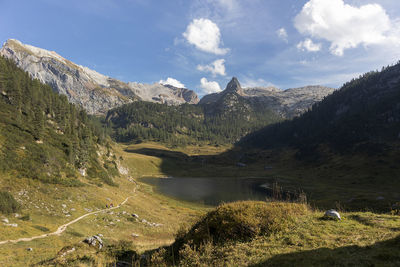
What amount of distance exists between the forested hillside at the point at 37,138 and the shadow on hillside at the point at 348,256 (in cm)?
5039

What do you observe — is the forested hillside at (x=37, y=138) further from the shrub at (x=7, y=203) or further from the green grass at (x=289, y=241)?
the green grass at (x=289, y=241)

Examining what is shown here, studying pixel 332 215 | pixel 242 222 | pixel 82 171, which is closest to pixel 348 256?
pixel 242 222

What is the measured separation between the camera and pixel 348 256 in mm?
7434

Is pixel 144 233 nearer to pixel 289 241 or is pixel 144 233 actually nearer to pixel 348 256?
pixel 289 241

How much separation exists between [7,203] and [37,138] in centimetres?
3746

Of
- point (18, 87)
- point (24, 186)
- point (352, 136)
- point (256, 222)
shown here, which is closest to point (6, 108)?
point (18, 87)

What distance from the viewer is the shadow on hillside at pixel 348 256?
6.97 meters

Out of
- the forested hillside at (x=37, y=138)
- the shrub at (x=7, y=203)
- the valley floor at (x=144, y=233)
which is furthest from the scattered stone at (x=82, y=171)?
the shrub at (x=7, y=203)

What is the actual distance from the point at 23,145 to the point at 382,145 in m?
208

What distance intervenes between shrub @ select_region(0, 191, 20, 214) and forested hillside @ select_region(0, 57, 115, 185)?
10.5m

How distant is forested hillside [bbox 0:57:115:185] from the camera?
44.0 m

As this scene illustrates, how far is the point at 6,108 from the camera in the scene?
66.2 meters

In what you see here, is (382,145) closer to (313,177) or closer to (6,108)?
(313,177)

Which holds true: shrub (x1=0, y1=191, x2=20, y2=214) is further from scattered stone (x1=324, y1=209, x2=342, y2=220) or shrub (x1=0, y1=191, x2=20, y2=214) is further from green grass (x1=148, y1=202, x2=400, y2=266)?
scattered stone (x1=324, y1=209, x2=342, y2=220)
